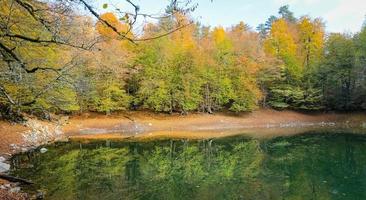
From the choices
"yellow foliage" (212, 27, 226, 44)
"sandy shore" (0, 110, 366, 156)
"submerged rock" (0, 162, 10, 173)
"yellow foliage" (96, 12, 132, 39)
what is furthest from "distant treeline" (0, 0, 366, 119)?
"submerged rock" (0, 162, 10, 173)

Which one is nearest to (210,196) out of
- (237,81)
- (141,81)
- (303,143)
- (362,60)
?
(303,143)

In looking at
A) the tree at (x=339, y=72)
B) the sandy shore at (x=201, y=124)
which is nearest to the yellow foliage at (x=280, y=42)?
the tree at (x=339, y=72)

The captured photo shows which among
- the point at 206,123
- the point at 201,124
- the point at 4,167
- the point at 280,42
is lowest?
the point at 4,167

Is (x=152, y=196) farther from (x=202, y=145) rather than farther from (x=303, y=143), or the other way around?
(x=303, y=143)

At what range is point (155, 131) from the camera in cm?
3928

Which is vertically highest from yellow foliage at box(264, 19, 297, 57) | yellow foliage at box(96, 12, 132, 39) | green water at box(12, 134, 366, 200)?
yellow foliage at box(264, 19, 297, 57)

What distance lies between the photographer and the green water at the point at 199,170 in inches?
546

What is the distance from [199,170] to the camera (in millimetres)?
18578

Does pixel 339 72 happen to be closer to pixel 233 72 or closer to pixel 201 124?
pixel 233 72

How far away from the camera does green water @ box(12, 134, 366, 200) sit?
45.5 ft

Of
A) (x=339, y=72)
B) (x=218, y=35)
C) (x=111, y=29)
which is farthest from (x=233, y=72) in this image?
(x=111, y=29)

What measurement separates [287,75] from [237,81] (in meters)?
7.24

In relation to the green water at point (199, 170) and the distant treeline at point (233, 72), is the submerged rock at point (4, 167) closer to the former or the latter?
the green water at point (199, 170)

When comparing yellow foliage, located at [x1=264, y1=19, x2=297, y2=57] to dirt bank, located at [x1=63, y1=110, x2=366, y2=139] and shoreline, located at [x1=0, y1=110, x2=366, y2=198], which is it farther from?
shoreline, located at [x1=0, y1=110, x2=366, y2=198]
